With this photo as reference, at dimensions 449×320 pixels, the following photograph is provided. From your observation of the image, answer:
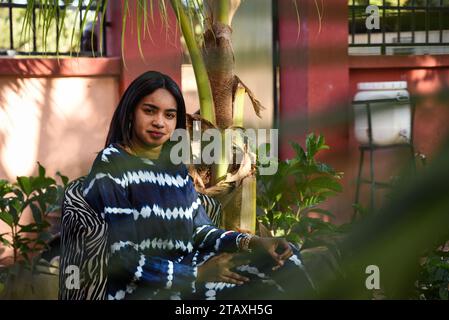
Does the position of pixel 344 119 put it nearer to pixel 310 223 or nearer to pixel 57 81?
pixel 310 223

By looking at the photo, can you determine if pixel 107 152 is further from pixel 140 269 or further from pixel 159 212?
pixel 140 269

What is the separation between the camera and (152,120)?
238 centimetres

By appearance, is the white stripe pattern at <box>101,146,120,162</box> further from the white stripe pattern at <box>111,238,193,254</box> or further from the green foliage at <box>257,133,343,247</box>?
the green foliage at <box>257,133,343,247</box>

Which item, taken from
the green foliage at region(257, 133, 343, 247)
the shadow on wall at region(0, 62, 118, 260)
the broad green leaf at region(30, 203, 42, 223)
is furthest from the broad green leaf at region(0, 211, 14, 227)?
the green foliage at region(257, 133, 343, 247)

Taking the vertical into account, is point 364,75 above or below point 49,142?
above

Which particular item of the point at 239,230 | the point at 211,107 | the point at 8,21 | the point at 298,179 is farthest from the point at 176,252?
the point at 8,21

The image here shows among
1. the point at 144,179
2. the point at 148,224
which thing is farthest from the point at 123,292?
the point at 144,179

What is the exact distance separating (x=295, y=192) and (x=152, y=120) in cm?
114

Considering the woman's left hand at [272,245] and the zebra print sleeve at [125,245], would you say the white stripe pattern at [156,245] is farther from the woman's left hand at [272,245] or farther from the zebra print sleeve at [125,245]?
the woman's left hand at [272,245]

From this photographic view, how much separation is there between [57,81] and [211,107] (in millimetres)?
1930

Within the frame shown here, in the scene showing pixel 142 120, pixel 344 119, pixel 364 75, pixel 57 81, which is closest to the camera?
pixel 344 119

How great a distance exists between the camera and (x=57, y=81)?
428 centimetres

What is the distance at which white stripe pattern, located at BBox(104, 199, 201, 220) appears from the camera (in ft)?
7.53

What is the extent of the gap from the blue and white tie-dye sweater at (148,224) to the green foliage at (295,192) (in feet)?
2.36
